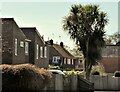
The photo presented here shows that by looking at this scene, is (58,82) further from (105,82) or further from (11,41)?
(105,82)

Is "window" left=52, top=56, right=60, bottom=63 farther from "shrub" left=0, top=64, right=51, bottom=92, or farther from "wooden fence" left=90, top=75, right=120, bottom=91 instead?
"shrub" left=0, top=64, right=51, bottom=92

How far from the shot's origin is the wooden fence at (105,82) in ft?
128

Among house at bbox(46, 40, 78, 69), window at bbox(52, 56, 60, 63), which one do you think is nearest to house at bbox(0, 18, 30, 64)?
house at bbox(46, 40, 78, 69)

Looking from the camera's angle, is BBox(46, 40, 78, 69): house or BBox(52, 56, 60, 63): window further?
BBox(52, 56, 60, 63): window

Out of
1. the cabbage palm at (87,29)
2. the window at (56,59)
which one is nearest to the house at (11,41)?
the cabbage palm at (87,29)

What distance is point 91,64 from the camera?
39.5 m

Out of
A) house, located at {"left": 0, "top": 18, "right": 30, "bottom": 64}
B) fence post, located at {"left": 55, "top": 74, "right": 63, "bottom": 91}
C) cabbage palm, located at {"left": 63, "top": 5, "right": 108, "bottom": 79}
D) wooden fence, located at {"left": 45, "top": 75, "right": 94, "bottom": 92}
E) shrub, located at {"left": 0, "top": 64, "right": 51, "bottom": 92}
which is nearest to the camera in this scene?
shrub, located at {"left": 0, "top": 64, "right": 51, "bottom": 92}

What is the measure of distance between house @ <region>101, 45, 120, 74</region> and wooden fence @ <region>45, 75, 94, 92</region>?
101ft

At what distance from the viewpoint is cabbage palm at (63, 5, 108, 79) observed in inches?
1527

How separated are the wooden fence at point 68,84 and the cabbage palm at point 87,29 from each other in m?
7.18

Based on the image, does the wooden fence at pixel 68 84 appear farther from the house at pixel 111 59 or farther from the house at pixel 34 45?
the house at pixel 111 59

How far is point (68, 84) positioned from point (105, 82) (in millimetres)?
10580

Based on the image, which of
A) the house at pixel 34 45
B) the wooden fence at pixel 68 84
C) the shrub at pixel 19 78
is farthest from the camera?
the house at pixel 34 45

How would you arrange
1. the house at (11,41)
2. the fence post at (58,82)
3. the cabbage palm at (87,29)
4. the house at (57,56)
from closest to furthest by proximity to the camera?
the fence post at (58,82)
the house at (11,41)
the cabbage palm at (87,29)
the house at (57,56)
